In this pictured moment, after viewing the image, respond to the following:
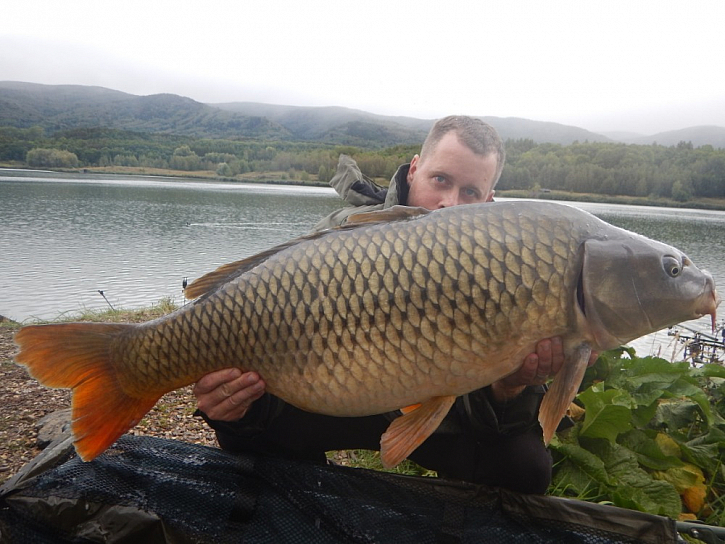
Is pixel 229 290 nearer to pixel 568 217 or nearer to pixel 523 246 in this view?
pixel 523 246

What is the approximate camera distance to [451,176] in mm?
1715

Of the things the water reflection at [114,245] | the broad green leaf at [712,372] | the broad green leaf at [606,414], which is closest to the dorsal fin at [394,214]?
the broad green leaf at [606,414]

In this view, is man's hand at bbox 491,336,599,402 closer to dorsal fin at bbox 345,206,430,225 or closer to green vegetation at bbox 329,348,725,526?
dorsal fin at bbox 345,206,430,225

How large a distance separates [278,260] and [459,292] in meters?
0.38

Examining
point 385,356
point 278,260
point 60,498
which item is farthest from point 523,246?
point 60,498

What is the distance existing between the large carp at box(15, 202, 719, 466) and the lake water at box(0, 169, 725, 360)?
4.10 metres

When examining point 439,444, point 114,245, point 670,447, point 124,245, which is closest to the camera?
point 439,444

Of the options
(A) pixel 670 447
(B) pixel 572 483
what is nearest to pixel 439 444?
(B) pixel 572 483

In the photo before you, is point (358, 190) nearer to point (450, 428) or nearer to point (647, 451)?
point (450, 428)

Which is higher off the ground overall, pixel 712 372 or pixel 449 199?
pixel 449 199

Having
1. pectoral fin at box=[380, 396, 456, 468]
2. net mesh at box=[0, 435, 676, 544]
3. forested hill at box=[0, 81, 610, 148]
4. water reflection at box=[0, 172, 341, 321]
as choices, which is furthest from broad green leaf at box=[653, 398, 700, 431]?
forested hill at box=[0, 81, 610, 148]

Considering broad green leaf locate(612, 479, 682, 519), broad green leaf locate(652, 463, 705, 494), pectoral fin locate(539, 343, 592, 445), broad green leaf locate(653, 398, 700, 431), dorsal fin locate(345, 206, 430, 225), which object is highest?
dorsal fin locate(345, 206, 430, 225)

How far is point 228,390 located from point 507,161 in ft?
82.7

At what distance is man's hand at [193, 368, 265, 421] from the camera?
1121mm
